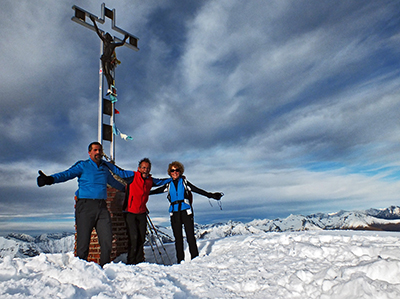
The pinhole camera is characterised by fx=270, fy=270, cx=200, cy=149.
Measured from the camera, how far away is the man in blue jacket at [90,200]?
3875 millimetres

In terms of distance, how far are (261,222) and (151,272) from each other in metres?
118

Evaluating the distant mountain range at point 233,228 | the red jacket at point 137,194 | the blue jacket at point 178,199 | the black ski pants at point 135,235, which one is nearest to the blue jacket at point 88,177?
the red jacket at point 137,194

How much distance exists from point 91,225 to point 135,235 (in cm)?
104

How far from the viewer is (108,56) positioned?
22.9 feet

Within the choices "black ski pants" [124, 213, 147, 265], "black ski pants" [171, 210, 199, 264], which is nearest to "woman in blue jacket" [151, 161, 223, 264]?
"black ski pants" [171, 210, 199, 264]

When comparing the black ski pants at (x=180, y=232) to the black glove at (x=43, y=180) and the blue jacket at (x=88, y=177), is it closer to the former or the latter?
the blue jacket at (x=88, y=177)

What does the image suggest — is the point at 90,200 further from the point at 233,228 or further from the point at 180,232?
the point at 233,228

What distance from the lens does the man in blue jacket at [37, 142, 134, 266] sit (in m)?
3.88

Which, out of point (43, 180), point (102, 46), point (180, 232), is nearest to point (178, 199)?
point (180, 232)

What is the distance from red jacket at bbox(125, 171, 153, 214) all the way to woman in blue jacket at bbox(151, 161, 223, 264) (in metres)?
0.44

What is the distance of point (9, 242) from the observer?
48969 millimetres

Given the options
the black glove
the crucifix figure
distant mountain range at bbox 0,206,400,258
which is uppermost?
the crucifix figure

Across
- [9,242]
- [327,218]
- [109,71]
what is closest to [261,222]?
[327,218]

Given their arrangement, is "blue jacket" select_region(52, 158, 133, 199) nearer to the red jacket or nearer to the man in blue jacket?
the man in blue jacket
